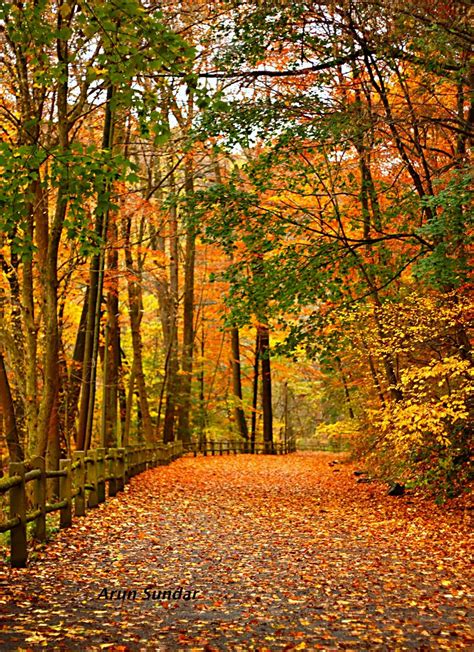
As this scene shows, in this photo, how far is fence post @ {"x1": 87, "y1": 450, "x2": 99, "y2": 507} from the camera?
1048 cm

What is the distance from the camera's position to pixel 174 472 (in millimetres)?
18609

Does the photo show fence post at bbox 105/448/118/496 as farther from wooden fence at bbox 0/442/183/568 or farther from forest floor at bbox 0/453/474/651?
forest floor at bbox 0/453/474/651

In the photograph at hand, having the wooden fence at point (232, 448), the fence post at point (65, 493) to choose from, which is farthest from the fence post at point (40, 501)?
the wooden fence at point (232, 448)

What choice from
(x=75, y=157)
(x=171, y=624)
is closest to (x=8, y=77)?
(x=75, y=157)

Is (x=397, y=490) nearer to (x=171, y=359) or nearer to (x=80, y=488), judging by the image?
(x=80, y=488)

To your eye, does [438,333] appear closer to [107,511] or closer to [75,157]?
[107,511]

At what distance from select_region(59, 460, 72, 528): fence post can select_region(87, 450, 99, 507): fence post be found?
1.47 m

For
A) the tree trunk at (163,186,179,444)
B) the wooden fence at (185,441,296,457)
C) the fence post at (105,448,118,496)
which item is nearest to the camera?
the fence post at (105,448,118,496)

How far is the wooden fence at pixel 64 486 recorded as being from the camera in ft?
21.7

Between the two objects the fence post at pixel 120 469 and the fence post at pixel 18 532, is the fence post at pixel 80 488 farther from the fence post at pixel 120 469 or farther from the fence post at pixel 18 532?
the fence post at pixel 120 469

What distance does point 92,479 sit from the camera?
34.8ft

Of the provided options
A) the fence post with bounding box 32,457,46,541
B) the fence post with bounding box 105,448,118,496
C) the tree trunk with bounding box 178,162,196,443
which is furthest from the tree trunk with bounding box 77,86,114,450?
the tree trunk with bounding box 178,162,196,443

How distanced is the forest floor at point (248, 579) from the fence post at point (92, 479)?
19 cm

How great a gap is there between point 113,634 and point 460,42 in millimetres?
8232
